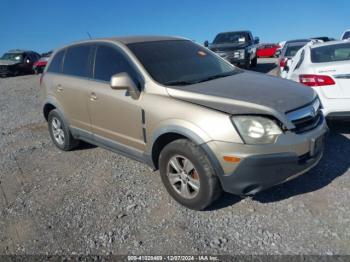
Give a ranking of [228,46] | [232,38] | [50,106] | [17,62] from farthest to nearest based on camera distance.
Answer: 1. [17,62]
2. [232,38]
3. [228,46]
4. [50,106]

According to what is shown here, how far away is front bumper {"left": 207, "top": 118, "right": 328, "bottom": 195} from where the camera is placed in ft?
9.22

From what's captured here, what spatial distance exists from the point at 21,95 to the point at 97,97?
11259 mm

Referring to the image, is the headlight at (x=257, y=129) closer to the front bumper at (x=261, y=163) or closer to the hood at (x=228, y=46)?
the front bumper at (x=261, y=163)

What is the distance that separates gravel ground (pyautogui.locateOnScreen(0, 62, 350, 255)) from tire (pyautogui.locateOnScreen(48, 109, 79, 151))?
22.6 inches

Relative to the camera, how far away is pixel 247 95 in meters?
3.14

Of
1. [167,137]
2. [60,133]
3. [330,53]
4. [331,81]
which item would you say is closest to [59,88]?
[60,133]

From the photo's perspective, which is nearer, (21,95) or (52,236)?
(52,236)

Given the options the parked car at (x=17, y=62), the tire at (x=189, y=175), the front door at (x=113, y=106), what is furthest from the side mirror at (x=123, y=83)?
the parked car at (x=17, y=62)

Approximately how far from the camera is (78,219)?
3.44 metres

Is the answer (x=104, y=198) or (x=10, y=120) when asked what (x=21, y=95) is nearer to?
(x=10, y=120)

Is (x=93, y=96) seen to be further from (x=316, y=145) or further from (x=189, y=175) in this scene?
(x=316, y=145)

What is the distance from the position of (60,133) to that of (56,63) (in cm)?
118

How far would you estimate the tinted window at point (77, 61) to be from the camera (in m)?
4.57

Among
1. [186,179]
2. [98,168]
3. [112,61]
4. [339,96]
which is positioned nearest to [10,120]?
[98,168]
